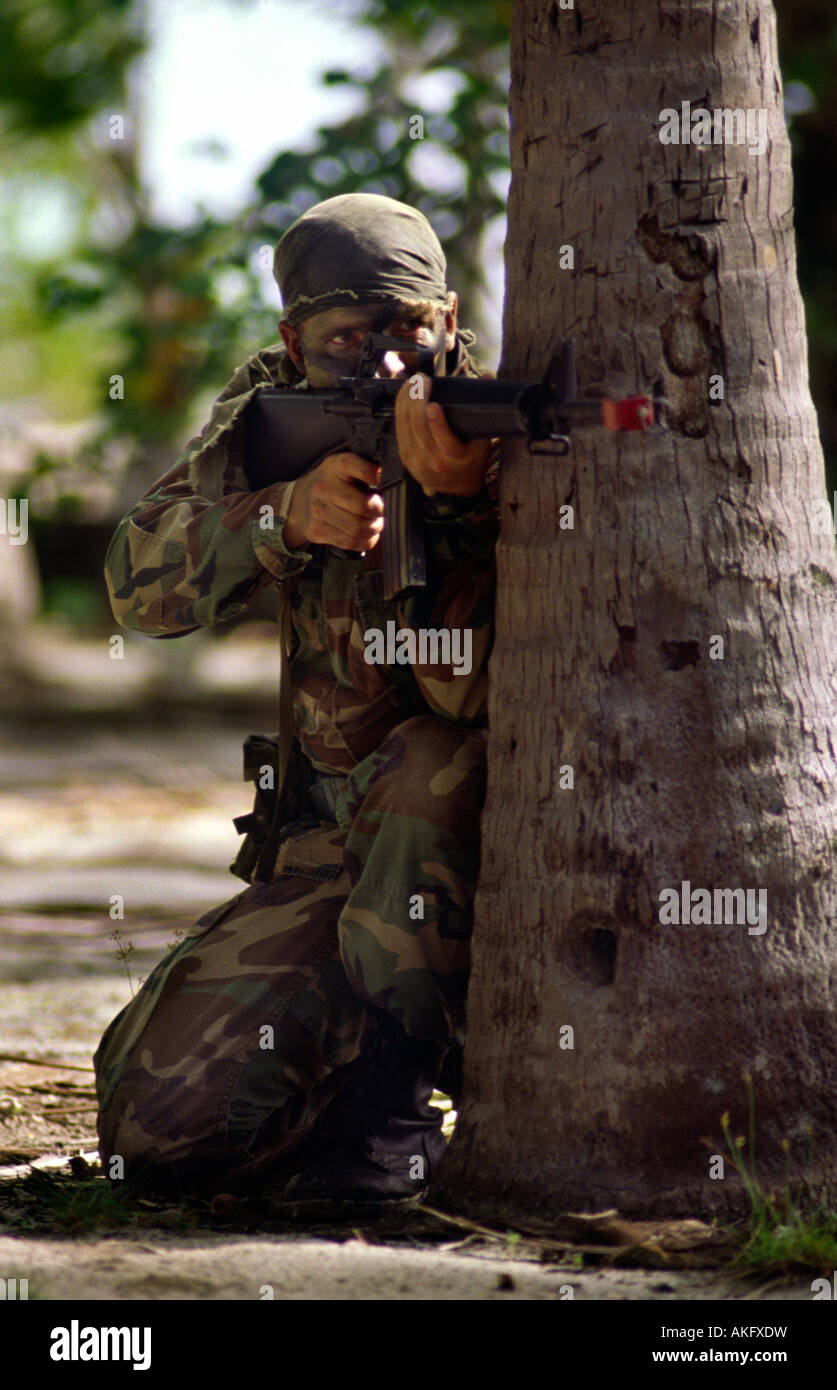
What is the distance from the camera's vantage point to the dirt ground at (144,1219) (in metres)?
2.29

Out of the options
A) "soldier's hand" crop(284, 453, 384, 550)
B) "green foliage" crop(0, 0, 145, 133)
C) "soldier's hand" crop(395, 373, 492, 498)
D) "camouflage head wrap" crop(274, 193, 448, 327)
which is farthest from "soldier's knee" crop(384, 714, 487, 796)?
"green foliage" crop(0, 0, 145, 133)

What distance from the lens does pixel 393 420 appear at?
279 cm

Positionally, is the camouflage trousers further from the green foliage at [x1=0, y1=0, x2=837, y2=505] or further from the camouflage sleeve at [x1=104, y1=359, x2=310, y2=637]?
the green foliage at [x1=0, y1=0, x2=837, y2=505]

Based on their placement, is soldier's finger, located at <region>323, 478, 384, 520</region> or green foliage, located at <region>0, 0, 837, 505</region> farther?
green foliage, located at <region>0, 0, 837, 505</region>

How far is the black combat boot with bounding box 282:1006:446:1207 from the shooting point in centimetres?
275

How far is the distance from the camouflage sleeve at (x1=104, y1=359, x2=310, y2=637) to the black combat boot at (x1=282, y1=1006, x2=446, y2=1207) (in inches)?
34.3

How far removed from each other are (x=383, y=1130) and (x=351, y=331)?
1520mm

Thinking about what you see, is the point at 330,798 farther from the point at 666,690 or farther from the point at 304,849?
the point at 666,690

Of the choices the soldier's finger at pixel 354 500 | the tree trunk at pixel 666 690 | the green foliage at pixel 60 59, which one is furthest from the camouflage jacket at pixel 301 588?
the green foliage at pixel 60 59

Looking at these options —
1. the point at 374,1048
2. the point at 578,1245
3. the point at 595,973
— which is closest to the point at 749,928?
the point at 595,973

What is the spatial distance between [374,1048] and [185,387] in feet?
14.6
